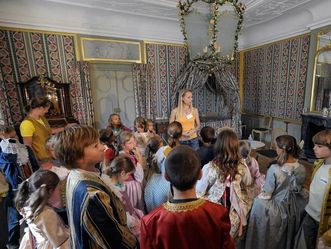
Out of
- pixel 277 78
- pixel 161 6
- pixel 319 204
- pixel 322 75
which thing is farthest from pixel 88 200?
pixel 277 78

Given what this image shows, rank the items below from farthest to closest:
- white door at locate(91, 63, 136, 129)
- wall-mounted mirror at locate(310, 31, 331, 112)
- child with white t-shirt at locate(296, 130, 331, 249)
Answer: white door at locate(91, 63, 136, 129), wall-mounted mirror at locate(310, 31, 331, 112), child with white t-shirt at locate(296, 130, 331, 249)

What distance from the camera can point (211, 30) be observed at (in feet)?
7.78

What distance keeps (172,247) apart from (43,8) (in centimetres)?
411

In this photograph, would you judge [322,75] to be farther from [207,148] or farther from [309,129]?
[207,148]

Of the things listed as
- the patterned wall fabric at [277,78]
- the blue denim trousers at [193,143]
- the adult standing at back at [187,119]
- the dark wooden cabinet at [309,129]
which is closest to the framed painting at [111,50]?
the adult standing at back at [187,119]

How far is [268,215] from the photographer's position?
1444mm

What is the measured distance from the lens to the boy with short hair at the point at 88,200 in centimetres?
74

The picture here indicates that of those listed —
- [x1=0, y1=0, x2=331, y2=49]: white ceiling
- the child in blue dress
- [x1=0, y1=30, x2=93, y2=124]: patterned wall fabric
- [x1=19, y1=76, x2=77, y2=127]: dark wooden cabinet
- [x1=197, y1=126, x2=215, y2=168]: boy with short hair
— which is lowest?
the child in blue dress

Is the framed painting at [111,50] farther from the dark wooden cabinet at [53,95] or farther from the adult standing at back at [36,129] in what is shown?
the adult standing at back at [36,129]

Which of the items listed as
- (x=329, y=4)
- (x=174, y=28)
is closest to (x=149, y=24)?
(x=174, y=28)

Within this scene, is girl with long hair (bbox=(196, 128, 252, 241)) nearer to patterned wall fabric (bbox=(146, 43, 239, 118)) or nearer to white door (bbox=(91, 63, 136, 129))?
white door (bbox=(91, 63, 136, 129))

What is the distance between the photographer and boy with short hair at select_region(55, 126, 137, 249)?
741 millimetres

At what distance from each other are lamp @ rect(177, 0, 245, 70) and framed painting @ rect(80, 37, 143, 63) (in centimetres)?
198

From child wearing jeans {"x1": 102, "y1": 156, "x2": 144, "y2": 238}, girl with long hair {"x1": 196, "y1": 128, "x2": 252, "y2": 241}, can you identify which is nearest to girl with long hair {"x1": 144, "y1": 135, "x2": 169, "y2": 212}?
child wearing jeans {"x1": 102, "y1": 156, "x2": 144, "y2": 238}
